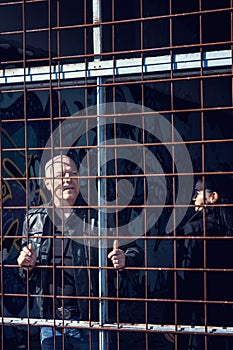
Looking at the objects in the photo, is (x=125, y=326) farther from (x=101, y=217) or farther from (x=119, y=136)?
(x=119, y=136)

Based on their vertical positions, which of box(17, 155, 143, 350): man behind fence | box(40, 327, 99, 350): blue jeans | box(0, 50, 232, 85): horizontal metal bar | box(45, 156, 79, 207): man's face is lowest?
box(40, 327, 99, 350): blue jeans

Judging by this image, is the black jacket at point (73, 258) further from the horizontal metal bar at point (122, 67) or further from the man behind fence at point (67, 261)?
the horizontal metal bar at point (122, 67)

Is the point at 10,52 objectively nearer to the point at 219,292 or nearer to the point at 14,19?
the point at 14,19

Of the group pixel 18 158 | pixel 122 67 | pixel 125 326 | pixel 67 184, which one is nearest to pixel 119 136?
pixel 18 158

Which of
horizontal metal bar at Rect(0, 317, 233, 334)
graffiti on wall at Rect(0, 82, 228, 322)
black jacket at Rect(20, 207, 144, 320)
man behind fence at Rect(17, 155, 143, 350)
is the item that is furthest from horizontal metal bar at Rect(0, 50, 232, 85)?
graffiti on wall at Rect(0, 82, 228, 322)

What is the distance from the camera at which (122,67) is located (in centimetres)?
411

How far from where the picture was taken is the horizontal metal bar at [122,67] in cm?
390

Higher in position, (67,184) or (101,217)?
(67,184)

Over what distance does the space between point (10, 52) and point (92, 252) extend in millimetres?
3497

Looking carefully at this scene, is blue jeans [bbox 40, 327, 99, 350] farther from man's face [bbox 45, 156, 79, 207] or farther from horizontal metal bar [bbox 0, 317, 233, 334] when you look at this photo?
man's face [bbox 45, 156, 79, 207]

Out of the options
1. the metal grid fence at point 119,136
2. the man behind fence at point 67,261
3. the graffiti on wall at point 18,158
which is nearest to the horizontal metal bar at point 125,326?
the metal grid fence at point 119,136

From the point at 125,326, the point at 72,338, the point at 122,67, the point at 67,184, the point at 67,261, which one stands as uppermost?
the point at 122,67

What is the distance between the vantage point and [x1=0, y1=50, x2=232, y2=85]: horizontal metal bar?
3.90 meters

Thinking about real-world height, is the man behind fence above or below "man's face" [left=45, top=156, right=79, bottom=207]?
below
